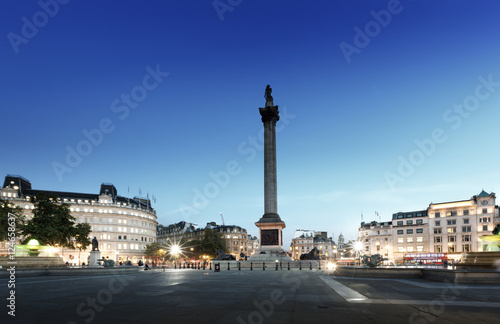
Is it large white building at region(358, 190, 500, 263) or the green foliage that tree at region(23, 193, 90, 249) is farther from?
large white building at region(358, 190, 500, 263)

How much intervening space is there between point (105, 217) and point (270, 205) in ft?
317

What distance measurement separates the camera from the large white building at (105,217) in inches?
5059

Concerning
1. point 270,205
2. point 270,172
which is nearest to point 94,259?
point 270,205

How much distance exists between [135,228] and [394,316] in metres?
147

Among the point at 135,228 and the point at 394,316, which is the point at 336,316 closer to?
the point at 394,316

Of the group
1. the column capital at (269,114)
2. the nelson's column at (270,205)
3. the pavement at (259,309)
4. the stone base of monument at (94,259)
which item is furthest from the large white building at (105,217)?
the pavement at (259,309)

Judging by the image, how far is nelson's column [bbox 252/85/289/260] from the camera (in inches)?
2319

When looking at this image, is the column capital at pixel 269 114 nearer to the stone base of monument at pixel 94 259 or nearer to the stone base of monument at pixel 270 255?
the stone base of monument at pixel 270 255

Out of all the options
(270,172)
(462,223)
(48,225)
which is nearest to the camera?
(270,172)

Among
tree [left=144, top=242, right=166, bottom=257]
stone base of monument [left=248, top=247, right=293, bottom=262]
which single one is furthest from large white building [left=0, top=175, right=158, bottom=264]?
stone base of monument [left=248, top=247, right=293, bottom=262]

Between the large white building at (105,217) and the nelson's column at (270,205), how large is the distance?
89.5m

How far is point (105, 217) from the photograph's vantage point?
5408 inches

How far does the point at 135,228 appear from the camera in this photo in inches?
5738

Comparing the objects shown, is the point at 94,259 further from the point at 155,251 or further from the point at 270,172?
the point at 155,251
